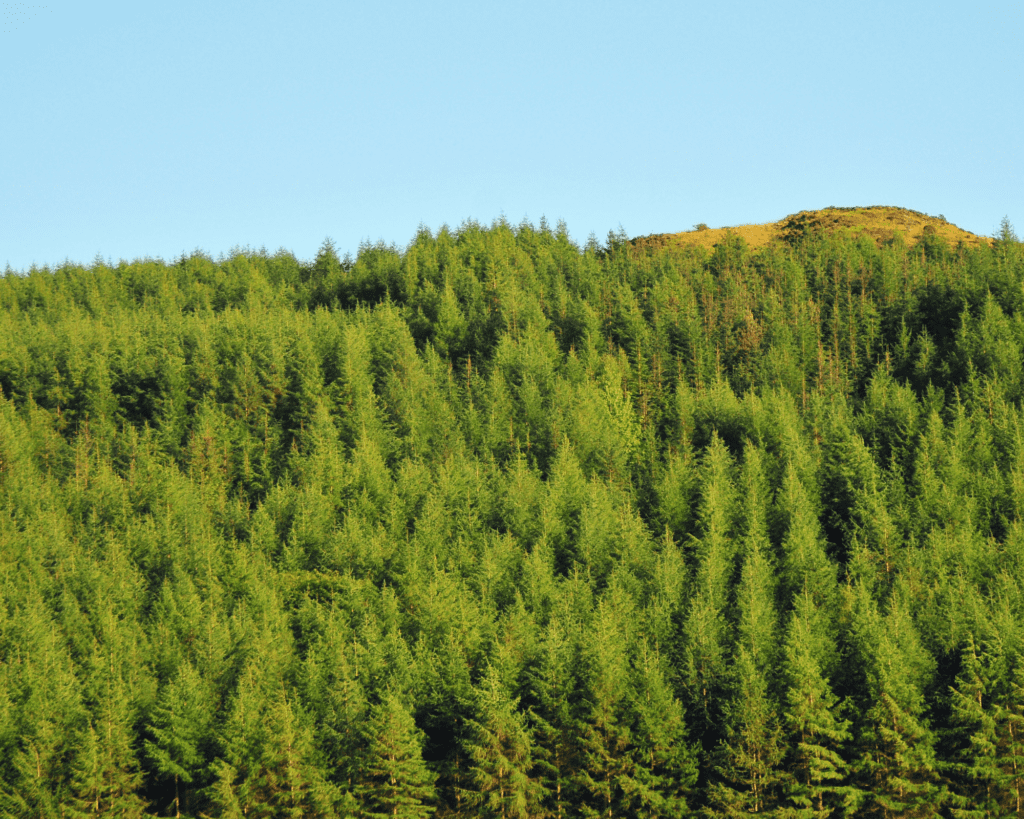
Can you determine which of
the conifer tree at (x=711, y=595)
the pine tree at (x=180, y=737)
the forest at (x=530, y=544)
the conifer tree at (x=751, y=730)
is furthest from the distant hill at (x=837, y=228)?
the pine tree at (x=180, y=737)

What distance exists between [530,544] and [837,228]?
10042 centimetres

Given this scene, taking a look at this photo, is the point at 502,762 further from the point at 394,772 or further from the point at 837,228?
the point at 837,228

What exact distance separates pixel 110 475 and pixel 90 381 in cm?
1963

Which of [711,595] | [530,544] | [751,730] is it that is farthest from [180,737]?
[530,544]

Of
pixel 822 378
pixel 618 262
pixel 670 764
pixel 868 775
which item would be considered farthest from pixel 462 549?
pixel 618 262

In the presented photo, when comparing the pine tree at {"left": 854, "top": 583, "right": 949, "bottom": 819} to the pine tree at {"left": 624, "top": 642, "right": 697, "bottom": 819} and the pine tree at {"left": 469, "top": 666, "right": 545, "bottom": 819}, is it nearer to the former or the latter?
the pine tree at {"left": 624, "top": 642, "right": 697, "bottom": 819}

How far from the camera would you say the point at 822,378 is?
10994 cm

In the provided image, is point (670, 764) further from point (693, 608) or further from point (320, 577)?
point (320, 577)

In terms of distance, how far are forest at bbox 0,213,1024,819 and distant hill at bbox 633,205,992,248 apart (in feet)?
44.8

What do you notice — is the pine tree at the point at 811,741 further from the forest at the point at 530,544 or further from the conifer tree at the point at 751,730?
the conifer tree at the point at 751,730

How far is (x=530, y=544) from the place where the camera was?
Answer: 7831 cm

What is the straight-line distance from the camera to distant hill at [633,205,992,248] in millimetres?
159250

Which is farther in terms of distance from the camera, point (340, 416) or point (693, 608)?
point (340, 416)

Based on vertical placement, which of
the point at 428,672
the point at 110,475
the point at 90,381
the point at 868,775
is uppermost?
the point at 90,381
